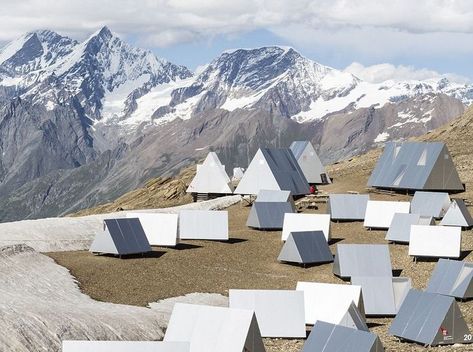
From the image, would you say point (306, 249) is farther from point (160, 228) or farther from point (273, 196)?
point (273, 196)

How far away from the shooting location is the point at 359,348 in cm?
3080

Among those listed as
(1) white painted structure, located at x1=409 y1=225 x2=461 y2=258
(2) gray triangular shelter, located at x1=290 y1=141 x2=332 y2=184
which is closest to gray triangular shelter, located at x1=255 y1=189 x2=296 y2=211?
(2) gray triangular shelter, located at x1=290 y1=141 x2=332 y2=184

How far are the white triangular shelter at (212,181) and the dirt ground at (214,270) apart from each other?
2522 centimetres

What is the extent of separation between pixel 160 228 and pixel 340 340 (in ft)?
108

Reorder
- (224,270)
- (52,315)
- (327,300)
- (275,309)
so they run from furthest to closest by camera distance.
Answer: (224,270) < (327,300) < (275,309) < (52,315)

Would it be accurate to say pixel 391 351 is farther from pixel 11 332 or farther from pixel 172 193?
pixel 172 193

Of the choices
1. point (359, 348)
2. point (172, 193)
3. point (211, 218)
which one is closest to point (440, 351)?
point (359, 348)

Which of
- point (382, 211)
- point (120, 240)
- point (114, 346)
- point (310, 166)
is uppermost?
point (114, 346)

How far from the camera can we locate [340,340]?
104 ft

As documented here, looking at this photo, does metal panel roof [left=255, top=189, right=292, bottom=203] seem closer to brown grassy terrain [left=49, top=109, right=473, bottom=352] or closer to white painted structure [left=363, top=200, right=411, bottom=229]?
brown grassy terrain [left=49, top=109, right=473, bottom=352]

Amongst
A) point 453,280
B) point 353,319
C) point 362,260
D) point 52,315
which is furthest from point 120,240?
point 353,319

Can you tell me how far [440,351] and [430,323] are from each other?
2.55 metres

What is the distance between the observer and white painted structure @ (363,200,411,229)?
230 ft

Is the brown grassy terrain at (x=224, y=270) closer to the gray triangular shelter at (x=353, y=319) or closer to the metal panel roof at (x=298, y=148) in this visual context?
the gray triangular shelter at (x=353, y=319)
